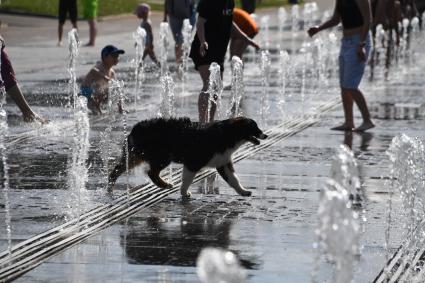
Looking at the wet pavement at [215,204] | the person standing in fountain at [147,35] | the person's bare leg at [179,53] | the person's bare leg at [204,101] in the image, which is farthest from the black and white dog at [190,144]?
the person standing in fountain at [147,35]

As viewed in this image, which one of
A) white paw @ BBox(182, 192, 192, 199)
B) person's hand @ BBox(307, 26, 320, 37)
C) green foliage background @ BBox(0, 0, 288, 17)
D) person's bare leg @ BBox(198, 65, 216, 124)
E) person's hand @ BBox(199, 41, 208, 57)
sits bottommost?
green foliage background @ BBox(0, 0, 288, 17)

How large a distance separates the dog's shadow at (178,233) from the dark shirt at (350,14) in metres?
4.62

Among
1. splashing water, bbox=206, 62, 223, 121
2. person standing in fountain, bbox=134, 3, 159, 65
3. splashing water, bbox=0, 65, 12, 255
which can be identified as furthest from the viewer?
person standing in fountain, bbox=134, 3, 159, 65

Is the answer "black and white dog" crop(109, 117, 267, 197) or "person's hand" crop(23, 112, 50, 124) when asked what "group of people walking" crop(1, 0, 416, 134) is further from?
"black and white dog" crop(109, 117, 267, 197)

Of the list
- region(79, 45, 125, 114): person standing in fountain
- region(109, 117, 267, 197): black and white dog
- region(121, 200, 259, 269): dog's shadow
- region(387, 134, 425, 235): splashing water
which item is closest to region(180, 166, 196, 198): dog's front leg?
region(109, 117, 267, 197): black and white dog

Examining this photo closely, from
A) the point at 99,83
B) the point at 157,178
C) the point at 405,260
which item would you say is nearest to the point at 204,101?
the point at 99,83

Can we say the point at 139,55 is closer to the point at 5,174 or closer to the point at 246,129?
the point at 5,174

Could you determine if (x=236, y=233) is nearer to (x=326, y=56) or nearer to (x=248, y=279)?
(x=248, y=279)

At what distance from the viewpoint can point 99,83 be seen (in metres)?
15.7

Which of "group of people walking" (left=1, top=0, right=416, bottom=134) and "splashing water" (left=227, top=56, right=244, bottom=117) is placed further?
"splashing water" (left=227, top=56, right=244, bottom=117)

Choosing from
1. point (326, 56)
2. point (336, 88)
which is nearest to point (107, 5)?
point (326, 56)

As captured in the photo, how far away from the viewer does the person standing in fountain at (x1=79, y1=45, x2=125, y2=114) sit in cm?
1569

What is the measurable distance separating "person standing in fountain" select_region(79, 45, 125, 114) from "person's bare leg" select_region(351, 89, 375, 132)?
117 inches

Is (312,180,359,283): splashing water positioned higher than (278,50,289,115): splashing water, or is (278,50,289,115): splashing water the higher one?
(312,180,359,283): splashing water
